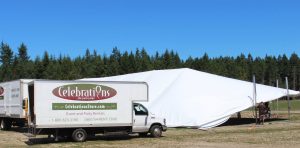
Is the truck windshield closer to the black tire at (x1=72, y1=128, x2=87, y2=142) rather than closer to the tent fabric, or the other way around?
the black tire at (x1=72, y1=128, x2=87, y2=142)

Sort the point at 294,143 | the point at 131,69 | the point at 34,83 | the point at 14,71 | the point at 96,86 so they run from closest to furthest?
1. the point at 294,143
2. the point at 34,83
3. the point at 96,86
4. the point at 14,71
5. the point at 131,69

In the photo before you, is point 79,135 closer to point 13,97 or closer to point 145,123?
point 145,123

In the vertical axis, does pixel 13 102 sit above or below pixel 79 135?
above

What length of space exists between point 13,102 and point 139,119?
9095 mm

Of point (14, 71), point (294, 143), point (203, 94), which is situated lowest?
point (294, 143)

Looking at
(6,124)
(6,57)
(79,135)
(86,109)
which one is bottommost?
(79,135)

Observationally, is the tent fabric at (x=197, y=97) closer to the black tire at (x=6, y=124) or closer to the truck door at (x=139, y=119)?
the truck door at (x=139, y=119)

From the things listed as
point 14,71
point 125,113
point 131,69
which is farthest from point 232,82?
point 131,69

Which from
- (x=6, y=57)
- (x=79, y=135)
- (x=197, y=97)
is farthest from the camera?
(x=6, y=57)

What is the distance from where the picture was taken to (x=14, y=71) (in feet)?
373

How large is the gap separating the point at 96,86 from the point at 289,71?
165 metres

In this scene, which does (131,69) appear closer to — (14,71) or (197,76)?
(14,71)

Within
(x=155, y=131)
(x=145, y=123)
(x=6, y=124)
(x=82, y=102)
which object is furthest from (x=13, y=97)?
(x=155, y=131)

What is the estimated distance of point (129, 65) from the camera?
131125 millimetres
